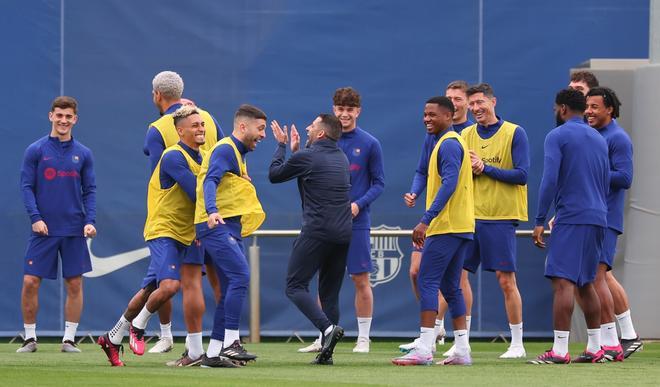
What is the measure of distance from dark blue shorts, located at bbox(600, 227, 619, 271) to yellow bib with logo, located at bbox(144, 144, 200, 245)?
10.0ft

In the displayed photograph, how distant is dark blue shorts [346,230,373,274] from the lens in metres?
12.2

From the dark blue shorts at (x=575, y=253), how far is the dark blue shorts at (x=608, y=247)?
22.8 inches

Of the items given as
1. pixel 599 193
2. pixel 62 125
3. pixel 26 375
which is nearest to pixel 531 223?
pixel 599 193

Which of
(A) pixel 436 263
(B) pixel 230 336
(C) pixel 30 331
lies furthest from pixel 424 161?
(C) pixel 30 331

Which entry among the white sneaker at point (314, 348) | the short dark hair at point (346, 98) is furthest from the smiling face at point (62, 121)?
the white sneaker at point (314, 348)

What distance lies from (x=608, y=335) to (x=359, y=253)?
7.33 feet

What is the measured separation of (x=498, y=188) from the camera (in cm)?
1153

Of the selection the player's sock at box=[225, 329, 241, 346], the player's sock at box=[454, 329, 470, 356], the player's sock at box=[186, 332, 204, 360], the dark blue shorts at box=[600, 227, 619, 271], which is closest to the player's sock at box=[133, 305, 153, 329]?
the player's sock at box=[186, 332, 204, 360]

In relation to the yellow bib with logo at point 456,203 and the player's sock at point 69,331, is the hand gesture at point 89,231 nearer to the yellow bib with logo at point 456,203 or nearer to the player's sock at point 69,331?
the player's sock at point 69,331

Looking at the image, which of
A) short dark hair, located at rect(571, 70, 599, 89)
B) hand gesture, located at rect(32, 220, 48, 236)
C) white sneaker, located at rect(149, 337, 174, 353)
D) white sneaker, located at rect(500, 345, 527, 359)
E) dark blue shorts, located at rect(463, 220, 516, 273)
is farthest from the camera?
hand gesture, located at rect(32, 220, 48, 236)

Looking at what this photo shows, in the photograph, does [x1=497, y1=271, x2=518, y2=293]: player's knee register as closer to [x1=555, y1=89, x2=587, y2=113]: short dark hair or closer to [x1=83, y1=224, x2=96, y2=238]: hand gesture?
[x1=555, y1=89, x2=587, y2=113]: short dark hair

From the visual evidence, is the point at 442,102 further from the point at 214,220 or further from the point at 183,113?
the point at 214,220

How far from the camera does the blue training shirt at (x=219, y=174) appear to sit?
31.8 feet

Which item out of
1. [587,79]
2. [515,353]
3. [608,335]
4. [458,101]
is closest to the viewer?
[608,335]
